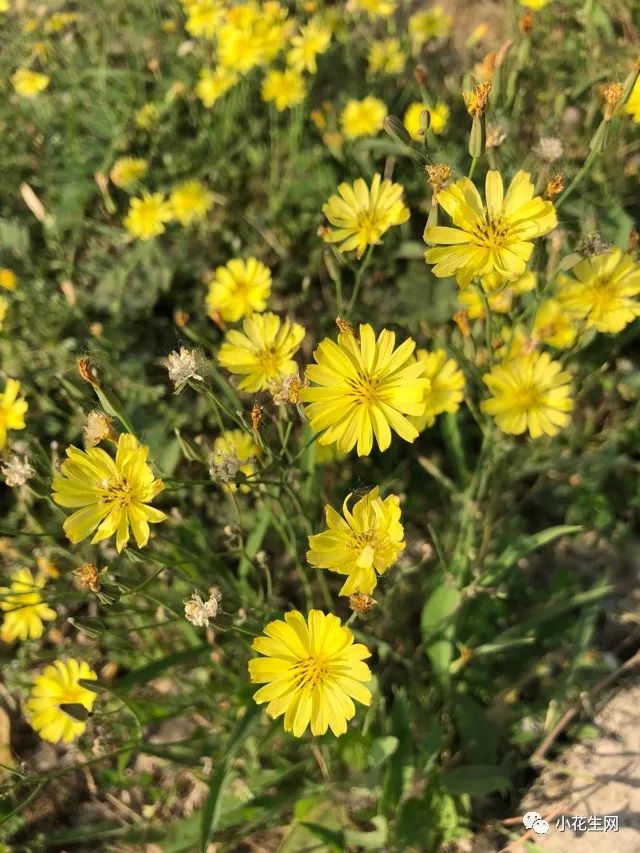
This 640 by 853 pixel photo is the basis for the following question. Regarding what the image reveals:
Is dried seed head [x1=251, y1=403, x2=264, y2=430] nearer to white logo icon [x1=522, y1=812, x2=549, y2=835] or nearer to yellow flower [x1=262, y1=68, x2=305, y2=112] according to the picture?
white logo icon [x1=522, y1=812, x2=549, y2=835]

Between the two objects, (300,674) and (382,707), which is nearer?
(300,674)

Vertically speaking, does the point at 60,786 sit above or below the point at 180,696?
below

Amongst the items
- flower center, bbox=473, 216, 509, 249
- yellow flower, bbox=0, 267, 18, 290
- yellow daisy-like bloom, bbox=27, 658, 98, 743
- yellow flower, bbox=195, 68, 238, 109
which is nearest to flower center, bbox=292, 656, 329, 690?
yellow daisy-like bloom, bbox=27, 658, 98, 743

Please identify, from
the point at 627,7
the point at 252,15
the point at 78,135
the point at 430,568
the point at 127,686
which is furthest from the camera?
the point at 78,135

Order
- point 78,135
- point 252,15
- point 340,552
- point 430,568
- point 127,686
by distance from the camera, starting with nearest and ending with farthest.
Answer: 1. point 340,552
2. point 127,686
3. point 430,568
4. point 252,15
5. point 78,135

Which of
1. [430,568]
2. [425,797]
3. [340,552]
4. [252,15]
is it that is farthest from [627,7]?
[425,797]

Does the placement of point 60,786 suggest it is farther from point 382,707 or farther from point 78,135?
point 78,135

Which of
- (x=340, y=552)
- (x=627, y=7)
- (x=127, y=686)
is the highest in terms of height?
(x=627, y=7)
